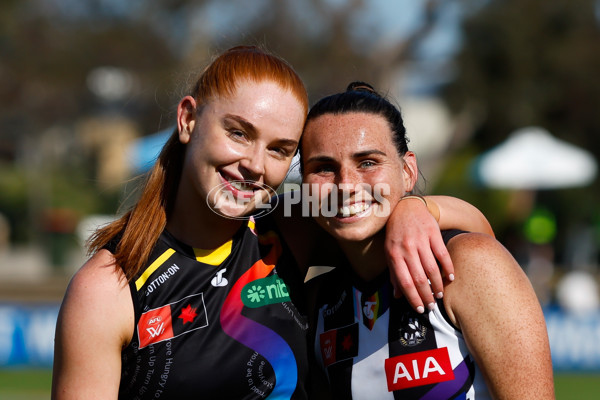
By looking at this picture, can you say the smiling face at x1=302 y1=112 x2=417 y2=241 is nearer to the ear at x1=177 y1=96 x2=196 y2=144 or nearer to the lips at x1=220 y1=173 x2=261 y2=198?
the lips at x1=220 y1=173 x2=261 y2=198

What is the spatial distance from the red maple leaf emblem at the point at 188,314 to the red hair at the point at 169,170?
0.72 feet

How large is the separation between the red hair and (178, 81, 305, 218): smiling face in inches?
1.9

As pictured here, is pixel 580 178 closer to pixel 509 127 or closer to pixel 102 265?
pixel 509 127

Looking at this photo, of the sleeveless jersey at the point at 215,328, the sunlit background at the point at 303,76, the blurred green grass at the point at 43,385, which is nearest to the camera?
the sleeveless jersey at the point at 215,328

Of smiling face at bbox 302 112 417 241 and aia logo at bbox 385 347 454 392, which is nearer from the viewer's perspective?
aia logo at bbox 385 347 454 392

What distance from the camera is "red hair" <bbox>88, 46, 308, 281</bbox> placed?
2.89 m

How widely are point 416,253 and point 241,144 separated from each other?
721 mm

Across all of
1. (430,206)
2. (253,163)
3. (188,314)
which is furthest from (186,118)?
(430,206)

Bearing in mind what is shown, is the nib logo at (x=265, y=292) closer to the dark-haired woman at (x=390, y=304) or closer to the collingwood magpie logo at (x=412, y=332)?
the dark-haired woman at (x=390, y=304)

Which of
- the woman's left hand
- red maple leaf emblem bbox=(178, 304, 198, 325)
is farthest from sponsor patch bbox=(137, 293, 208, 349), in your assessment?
the woman's left hand

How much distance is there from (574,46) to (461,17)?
342 centimetres

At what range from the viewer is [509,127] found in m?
24.2

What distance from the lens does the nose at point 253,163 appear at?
9.44 feet

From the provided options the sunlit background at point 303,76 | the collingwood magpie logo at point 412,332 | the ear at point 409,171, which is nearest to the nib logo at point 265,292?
the collingwood magpie logo at point 412,332
